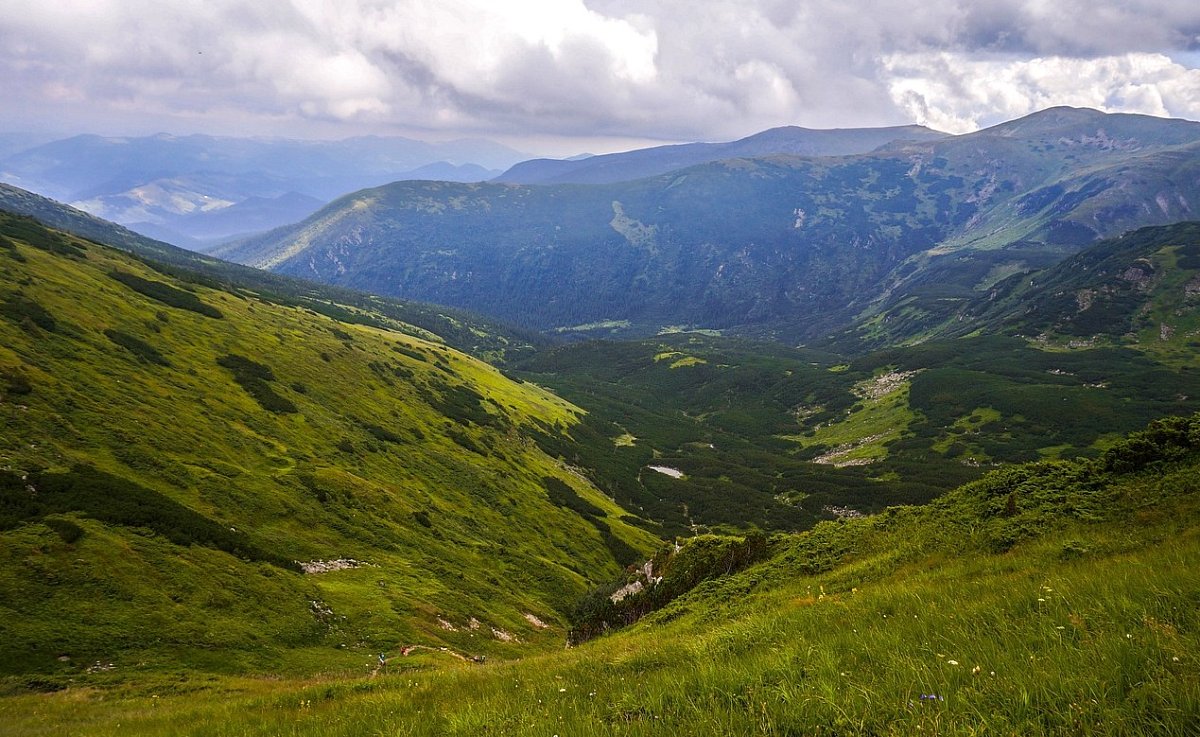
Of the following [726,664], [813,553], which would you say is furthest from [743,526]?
[726,664]

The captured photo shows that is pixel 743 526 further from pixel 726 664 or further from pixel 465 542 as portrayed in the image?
pixel 726 664

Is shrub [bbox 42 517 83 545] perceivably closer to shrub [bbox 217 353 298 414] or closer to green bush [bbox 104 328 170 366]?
shrub [bbox 217 353 298 414]

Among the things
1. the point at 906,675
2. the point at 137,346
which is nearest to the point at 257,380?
the point at 137,346

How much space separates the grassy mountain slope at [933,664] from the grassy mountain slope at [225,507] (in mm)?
9628

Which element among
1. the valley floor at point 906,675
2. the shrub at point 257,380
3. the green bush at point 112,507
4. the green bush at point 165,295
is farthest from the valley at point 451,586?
the green bush at point 165,295

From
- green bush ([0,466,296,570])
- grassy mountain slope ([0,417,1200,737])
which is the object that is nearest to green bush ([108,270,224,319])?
green bush ([0,466,296,570])

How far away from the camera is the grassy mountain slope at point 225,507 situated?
2670cm

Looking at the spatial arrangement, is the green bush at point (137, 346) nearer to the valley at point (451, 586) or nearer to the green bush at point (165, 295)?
the valley at point (451, 586)

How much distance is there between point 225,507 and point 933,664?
48.3 meters

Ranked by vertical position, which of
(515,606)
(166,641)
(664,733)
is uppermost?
(664,733)

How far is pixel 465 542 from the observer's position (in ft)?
205

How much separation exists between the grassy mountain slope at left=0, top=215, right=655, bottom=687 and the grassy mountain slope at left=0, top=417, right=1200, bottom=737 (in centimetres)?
963

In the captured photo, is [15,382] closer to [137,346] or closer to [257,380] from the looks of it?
[137,346]

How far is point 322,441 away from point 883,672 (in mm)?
74425
